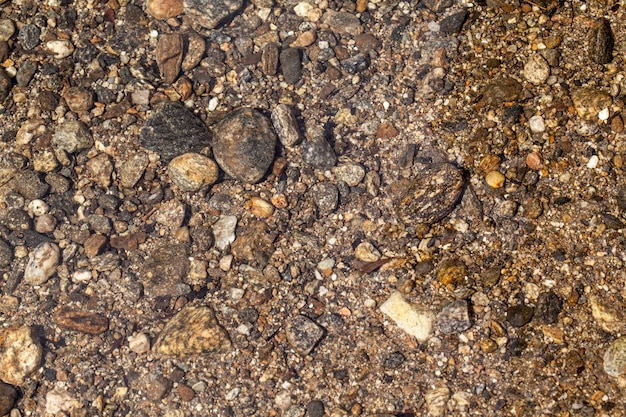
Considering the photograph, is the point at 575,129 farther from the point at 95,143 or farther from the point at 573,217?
the point at 95,143

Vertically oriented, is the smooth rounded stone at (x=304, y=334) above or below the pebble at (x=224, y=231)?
below

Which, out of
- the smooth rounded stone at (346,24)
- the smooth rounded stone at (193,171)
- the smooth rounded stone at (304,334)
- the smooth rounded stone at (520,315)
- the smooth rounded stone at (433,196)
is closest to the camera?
the smooth rounded stone at (520,315)

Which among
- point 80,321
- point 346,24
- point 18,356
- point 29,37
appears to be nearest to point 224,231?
point 80,321

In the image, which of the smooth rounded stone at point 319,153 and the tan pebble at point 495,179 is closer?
the tan pebble at point 495,179


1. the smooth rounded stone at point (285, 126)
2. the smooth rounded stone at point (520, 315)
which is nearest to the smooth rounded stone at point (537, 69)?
the smooth rounded stone at point (520, 315)

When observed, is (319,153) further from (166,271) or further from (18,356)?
(18,356)

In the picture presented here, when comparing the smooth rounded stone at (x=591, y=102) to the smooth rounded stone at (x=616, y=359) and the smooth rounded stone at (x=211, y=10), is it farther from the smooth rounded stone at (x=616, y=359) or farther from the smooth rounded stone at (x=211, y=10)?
the smooth rounded stone at (x=211, y=10)

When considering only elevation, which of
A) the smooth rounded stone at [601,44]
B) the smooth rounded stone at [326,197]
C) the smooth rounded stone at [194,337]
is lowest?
the smooth rounded stone at [194,337]
